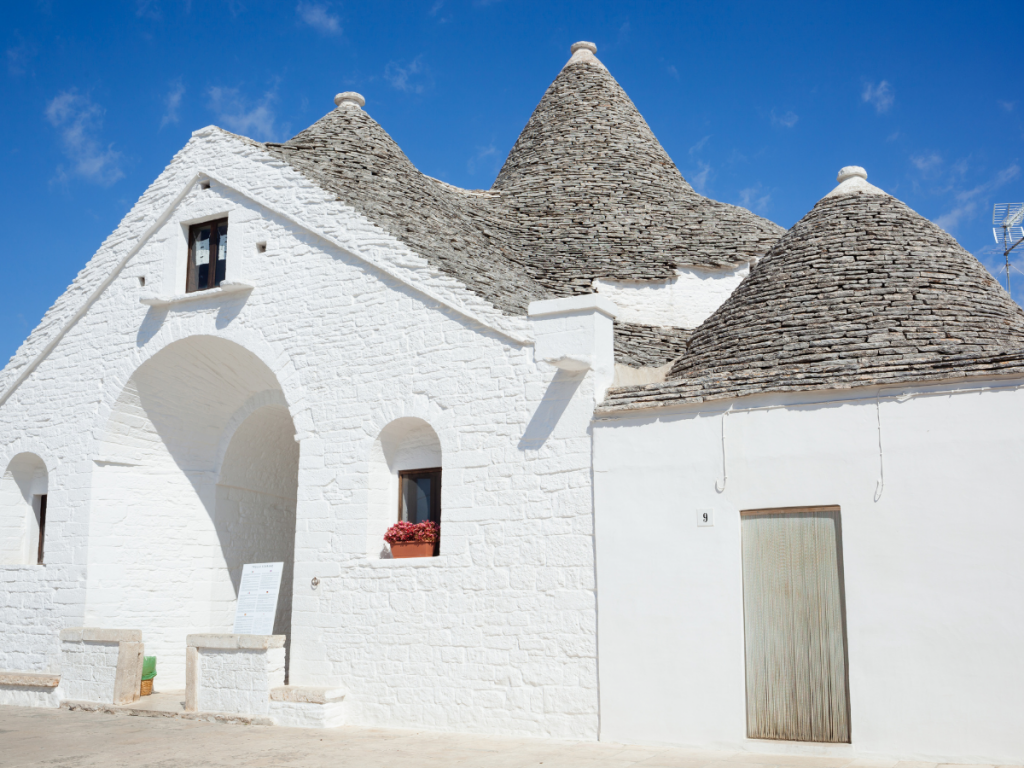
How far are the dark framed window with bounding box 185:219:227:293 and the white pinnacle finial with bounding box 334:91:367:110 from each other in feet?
14.1

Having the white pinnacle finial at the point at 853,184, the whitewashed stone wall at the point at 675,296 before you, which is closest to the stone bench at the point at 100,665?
the whitewashed stone wall at the point at 675,296

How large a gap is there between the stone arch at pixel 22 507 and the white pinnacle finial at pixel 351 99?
7388 mm

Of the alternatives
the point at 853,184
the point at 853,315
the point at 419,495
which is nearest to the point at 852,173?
the point at 853,184

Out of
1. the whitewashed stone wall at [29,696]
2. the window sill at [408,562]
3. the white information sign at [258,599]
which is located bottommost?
the whitewashed stone wall at [29,696]

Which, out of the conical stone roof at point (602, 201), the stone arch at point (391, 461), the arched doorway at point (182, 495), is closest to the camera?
the stone arch at point (391, 461)

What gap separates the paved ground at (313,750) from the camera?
24.9 feet

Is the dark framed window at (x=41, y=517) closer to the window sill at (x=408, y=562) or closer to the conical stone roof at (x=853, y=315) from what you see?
the window sill at (x=408, y=562)

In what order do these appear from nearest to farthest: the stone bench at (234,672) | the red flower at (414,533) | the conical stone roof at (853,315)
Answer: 1. the conical stone roof at (853,315)
2. the red flower at (414,533)
3. the stone bench at (234,672)

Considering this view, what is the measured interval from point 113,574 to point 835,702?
906 centimetres

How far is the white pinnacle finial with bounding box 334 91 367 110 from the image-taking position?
1570 cm

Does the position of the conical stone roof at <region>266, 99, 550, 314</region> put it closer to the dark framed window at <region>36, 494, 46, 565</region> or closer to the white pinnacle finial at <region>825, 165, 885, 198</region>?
the white pinnacle finial at <region>825, 165, 885, 198</region>

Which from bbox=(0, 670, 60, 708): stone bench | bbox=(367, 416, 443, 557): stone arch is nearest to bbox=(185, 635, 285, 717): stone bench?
bbox=(367, 416, 443, 557): stone arch

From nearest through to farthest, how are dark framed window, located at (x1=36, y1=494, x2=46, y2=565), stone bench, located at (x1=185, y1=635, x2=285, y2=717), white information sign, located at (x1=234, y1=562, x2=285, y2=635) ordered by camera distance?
stone bench, located at (x1=185, y1=635, x2=285, y2=717) < white information sign, located at (x1=234, y1=562, x2=285, y2=635) < dark framed window, located at (x1=36, y1=494, x2=46, y2=565)

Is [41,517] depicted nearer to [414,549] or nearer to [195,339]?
[195,339]
